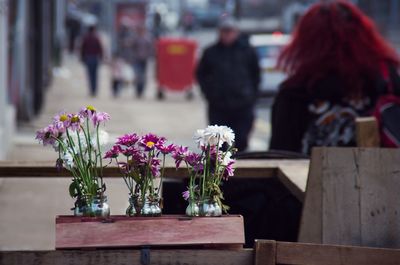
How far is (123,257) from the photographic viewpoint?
320cm

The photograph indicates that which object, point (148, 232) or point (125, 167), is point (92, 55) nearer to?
point (125, 167)

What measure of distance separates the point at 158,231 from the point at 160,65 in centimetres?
2328

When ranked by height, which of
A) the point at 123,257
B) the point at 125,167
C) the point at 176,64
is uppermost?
the point at 176,64

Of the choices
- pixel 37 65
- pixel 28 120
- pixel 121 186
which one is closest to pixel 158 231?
pixel 121 186

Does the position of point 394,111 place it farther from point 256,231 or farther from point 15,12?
point 15,12

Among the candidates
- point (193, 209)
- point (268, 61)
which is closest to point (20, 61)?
point (268, 61)

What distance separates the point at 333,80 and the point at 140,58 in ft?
65.5

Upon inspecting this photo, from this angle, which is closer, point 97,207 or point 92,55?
point 97,207

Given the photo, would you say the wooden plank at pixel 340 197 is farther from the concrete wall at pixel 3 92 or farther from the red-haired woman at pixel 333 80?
the concrete wall at pixel 3 92

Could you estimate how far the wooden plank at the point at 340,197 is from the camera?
380cm

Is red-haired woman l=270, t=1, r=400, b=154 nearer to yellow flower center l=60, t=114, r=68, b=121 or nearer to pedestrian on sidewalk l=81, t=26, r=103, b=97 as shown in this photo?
yellow flower center l=60, t=114, r=68, b=121

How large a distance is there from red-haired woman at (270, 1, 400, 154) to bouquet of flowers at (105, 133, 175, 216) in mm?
2464

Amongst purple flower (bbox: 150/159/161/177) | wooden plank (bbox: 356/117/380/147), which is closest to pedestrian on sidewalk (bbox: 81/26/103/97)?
wooden plank (bbox: 356/117/380/147)

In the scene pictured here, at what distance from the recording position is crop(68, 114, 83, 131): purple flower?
346 cm
